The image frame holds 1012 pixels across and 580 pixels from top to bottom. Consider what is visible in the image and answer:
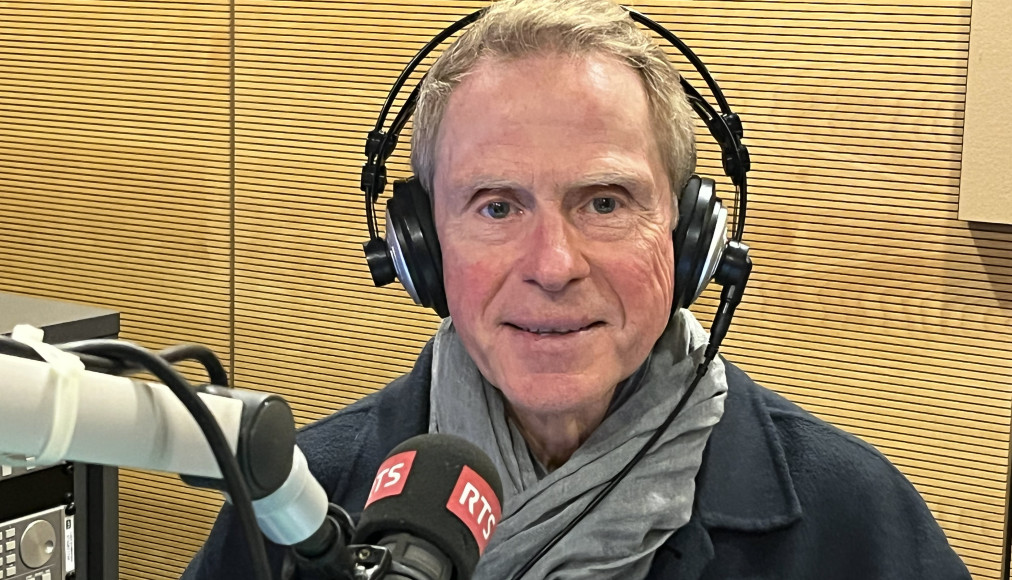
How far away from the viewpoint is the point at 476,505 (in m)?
0.61

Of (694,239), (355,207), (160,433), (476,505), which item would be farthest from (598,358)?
(355,207)

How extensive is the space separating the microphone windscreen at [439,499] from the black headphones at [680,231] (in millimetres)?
470

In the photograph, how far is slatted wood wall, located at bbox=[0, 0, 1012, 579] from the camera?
177cm

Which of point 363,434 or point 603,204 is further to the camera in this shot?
point 363,434

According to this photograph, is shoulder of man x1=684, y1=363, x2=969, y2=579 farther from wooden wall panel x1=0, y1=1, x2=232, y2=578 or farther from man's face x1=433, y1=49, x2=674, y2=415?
wooden wall panel x1=0, y1=1, x2=232, y2=578

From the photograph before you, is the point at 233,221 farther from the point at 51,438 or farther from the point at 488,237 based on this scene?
the point at 51,438

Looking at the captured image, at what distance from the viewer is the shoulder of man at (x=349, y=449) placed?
1.24 metres

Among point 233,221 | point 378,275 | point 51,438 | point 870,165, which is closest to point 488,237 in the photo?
point 378,275

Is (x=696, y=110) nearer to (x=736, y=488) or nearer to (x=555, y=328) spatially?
(x=555, y=328)

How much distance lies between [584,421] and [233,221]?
1.37m

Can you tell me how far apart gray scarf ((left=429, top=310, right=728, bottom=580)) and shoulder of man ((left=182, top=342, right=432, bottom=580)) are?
0.08m

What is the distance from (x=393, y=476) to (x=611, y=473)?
556 millimetres

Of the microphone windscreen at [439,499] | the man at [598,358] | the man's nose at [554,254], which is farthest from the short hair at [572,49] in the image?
the microphone windscreen at [439,499]

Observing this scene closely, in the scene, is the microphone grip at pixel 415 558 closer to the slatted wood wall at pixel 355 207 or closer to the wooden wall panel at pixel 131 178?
the slatted wood wall at pixel 355 207
